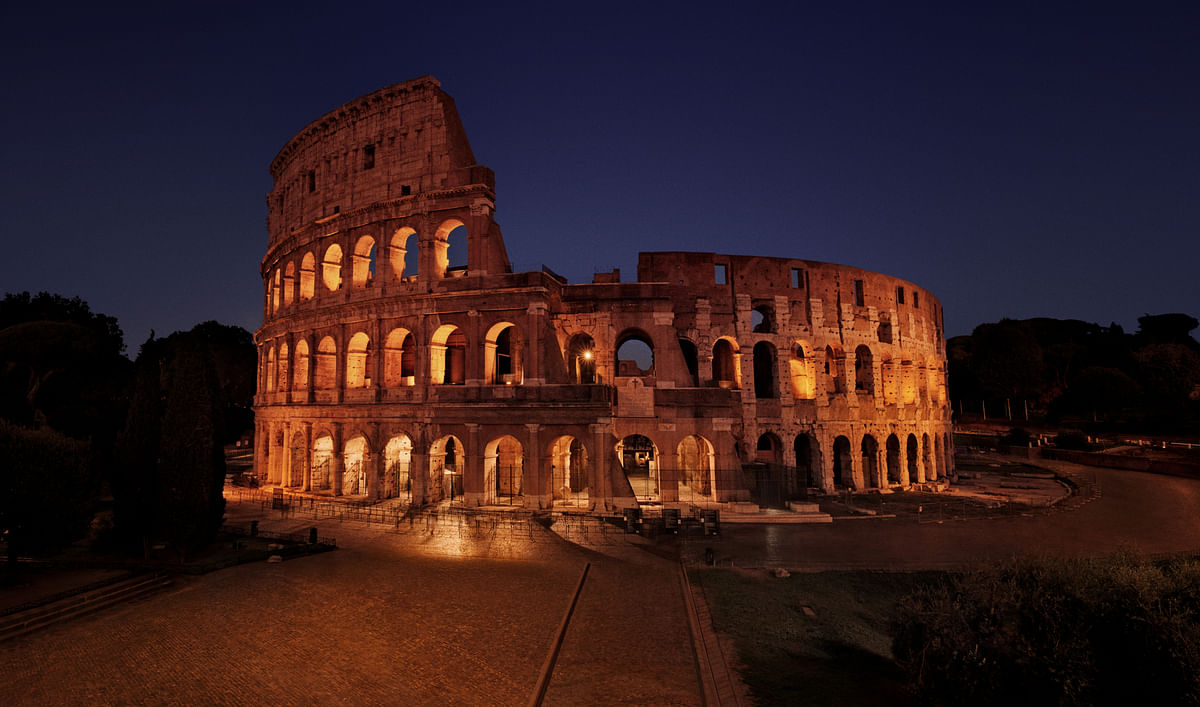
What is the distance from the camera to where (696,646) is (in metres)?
9.91

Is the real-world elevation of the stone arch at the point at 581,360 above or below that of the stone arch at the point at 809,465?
above

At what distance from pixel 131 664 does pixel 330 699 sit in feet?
13.6

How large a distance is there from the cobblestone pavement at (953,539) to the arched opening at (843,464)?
25.6 ft

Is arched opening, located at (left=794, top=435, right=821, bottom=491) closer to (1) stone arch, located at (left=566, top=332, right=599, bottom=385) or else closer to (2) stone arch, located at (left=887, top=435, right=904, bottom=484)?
(2) stone arch, located at (left=887, top=435, right=904, bottom=484)

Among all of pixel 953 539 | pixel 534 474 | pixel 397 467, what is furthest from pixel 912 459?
pixel 397 467

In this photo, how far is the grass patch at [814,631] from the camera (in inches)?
335

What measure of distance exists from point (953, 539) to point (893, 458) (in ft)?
46.9

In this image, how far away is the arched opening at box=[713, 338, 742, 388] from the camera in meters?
28.6

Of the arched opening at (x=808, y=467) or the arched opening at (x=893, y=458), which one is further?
the arched opening at (x=893, y=458)

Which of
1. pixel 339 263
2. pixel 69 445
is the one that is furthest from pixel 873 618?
pixel 339 263

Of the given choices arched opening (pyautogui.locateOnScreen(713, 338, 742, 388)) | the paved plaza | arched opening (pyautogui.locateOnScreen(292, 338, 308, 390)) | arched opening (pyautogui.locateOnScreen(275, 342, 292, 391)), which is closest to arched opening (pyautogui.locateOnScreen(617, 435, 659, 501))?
arched opening (pyautogui.locateOnScreen(713, 338, 742, 388))

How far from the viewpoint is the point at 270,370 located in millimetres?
31234

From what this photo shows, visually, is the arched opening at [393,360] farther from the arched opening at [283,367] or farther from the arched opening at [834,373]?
the arched opening at [834,373]

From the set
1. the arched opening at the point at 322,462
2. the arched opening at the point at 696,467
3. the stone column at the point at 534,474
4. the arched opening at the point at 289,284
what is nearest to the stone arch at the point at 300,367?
the arched opening at the point at 289,284
